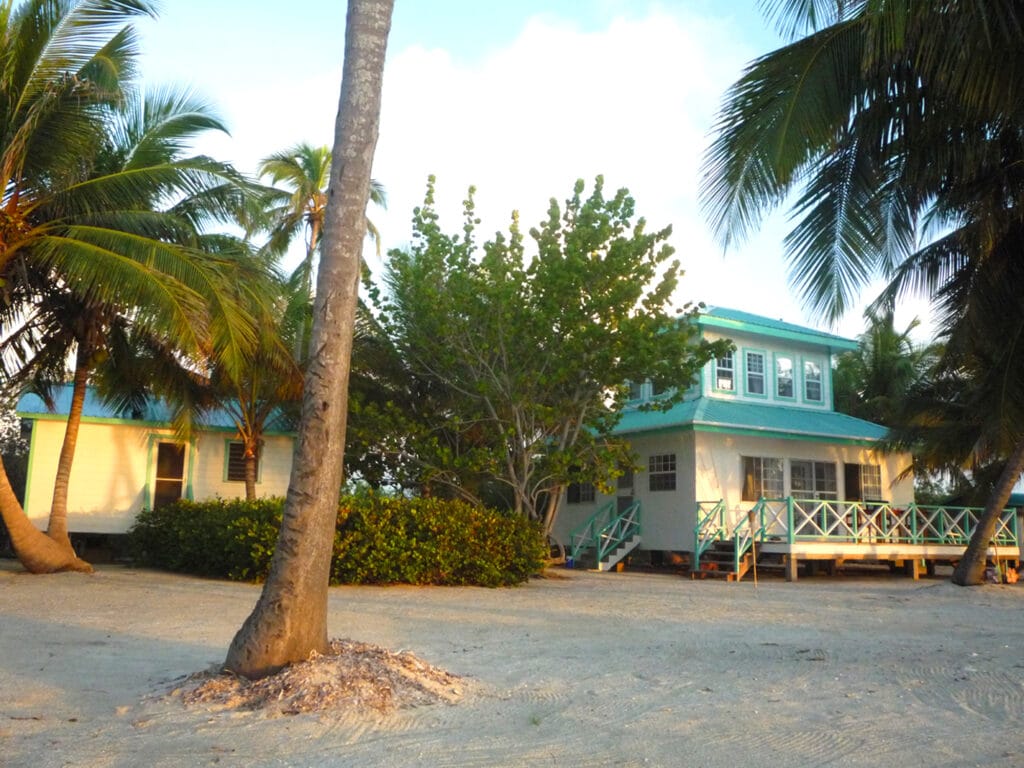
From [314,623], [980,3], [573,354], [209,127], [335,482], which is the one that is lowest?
[314,623]

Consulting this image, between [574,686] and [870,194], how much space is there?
7.23 metres

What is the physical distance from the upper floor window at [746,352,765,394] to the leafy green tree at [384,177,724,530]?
5.34 meters

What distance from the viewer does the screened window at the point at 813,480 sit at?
→ 2312cm

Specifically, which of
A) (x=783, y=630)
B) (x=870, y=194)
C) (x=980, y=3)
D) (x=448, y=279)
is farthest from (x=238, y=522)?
(x=980, y=3)

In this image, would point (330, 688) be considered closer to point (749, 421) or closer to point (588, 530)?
point (749, 421)

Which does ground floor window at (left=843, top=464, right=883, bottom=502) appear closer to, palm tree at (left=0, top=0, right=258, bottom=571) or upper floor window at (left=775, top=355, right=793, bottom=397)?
upper floor window at (left=775, top=355, right=793, bottom=397)

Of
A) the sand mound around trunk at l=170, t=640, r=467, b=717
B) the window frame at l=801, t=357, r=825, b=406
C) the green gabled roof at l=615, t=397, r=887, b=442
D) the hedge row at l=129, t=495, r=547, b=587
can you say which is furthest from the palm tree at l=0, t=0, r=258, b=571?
the window frame at l=801, t=357, r=825, b=406

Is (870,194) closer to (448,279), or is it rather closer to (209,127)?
(448,279)

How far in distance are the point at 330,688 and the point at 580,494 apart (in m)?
19.6

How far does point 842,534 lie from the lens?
22.0 metres

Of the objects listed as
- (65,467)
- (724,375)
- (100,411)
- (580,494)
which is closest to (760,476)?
(724,375)

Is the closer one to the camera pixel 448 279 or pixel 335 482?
pixel 335 482

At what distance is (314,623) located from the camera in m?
7.15

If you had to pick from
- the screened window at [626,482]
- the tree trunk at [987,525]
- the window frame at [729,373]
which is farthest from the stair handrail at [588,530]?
the tree trunk at [987,525]
